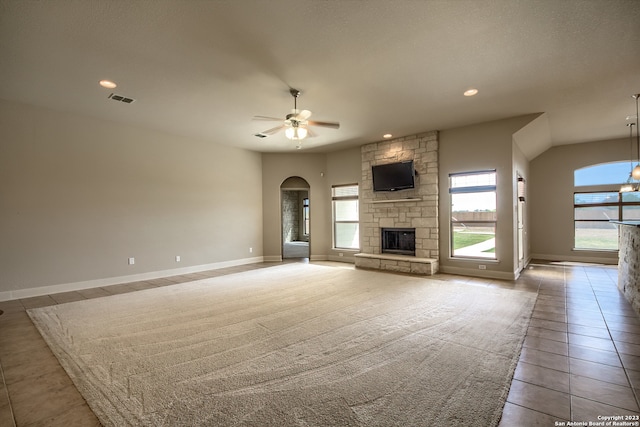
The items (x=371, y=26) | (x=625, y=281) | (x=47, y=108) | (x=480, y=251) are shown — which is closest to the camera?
(x=371, y=26)

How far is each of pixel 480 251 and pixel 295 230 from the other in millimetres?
9837

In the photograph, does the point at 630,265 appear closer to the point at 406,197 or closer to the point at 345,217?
the point at 406,197

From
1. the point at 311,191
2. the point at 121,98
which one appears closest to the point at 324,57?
the point at 121,98

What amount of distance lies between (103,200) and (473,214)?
7.54 metres

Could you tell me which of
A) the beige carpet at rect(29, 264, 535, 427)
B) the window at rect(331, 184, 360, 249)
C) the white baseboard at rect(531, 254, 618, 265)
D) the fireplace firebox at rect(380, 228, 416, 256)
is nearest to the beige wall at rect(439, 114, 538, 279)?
the fireplace firebox at rect(380, 228, 416, 256)

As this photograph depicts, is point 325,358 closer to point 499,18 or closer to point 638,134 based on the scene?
point 499,18

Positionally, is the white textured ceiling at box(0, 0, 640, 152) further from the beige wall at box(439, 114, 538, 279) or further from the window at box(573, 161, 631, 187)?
the window at box(573, 161, 631, 187)

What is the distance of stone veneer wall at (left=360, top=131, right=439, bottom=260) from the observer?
6445 mm

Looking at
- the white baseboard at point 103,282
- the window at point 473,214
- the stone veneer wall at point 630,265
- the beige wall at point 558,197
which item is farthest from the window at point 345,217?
the beige wall at point 558,197

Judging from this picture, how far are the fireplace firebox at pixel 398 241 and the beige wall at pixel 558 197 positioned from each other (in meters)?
4.32

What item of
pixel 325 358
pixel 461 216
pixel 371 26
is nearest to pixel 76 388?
pixel 325 358

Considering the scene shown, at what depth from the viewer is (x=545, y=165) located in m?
8.19

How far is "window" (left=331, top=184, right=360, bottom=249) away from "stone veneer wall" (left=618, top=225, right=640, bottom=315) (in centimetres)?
514

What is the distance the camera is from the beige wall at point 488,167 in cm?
561
